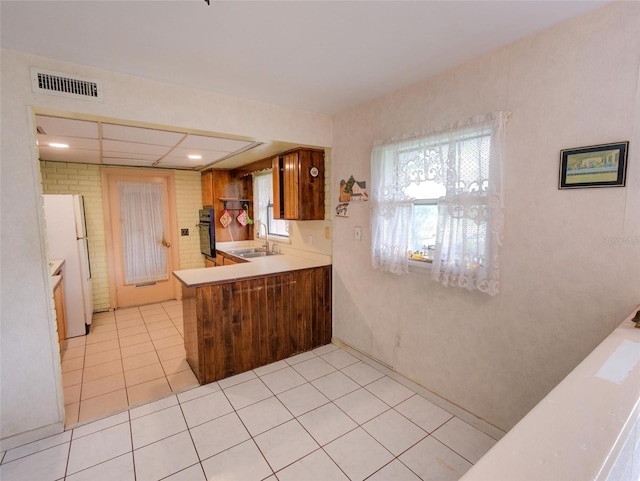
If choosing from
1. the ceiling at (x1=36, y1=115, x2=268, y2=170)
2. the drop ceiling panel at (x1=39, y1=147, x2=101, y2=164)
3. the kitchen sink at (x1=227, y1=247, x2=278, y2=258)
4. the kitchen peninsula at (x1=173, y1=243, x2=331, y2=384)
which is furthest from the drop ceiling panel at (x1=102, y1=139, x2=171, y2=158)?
the kitchen sink at (x1=227, y1=247, x2=278, y2=258)

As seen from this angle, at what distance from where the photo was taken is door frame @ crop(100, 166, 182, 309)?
4500mm

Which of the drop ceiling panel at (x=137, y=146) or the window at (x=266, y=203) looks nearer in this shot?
the drop ceiling panel at (x=137, y=146)

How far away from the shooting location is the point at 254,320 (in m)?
2.94

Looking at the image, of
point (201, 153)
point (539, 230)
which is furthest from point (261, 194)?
point (539, 230)

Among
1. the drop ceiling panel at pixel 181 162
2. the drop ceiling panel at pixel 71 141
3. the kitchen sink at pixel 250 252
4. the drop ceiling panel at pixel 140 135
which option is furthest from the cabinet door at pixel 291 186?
the drop ceiling panel at pixel 71 141

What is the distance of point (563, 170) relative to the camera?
1664 millimetres

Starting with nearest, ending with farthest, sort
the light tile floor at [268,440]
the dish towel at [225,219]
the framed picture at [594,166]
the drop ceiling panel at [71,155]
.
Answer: the framed picture at [594,166]
the light tile floor at [268,440]
the drop ceiling panel at [71,155]
the dish towel at [225,219]

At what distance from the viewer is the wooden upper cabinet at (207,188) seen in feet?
16.0

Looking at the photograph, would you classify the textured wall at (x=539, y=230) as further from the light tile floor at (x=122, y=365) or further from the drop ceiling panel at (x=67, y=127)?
the drop ceiling panel at (x=67, y=127)

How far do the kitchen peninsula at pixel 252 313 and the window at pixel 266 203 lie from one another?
44.3 inches

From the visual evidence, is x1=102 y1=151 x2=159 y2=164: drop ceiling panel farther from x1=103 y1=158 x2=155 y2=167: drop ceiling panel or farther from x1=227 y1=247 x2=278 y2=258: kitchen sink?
x1=227 y1=247 x2=278 y2=258: kitchen sink

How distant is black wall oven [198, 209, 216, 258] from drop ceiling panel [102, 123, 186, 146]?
1.80 m

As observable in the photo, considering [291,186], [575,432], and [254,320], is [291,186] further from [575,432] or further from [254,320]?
[575,432]

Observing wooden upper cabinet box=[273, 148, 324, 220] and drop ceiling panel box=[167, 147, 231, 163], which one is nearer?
wooden upper cabinet box=[273, 148, 324, 220]
